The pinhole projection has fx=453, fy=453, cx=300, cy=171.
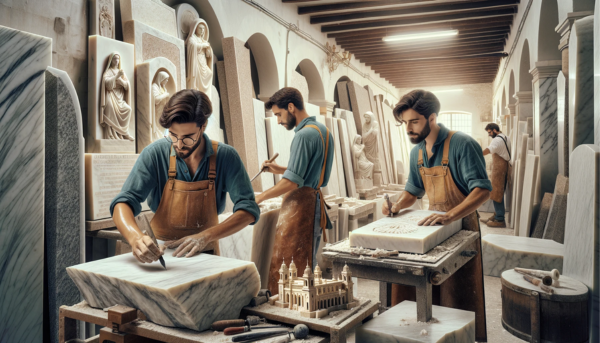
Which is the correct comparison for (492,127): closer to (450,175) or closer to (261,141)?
(261,141)

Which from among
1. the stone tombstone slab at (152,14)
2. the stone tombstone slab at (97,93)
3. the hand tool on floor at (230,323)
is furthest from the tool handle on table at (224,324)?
the stone tombstone slab at (152,14)

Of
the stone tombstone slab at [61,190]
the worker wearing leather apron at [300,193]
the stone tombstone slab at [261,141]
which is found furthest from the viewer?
the stone tombstone slab at [261,141]

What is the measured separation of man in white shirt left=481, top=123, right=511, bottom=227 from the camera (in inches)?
390

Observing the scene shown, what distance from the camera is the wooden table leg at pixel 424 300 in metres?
2.39

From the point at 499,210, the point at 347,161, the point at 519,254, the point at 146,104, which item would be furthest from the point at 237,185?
the point at 499,210

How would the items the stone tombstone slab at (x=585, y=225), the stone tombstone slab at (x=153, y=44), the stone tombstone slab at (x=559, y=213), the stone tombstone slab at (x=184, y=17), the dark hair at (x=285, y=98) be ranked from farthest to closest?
the stone tombstone slab at (x=184, y=17)
the stone tombstone slab at (x=559, y=213)
the stone tombstone slab at (x=153, y=44)
the dark hair at (x=285, y=98)
the stone tombstone slab at (x=585, y=225)

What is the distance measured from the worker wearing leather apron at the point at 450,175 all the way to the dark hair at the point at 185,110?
149 centimetres

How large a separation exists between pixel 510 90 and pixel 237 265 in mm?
13598

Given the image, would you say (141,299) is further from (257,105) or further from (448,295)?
(257,105)

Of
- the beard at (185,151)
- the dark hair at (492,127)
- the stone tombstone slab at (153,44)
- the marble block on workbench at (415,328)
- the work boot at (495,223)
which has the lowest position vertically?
the work boot at (495,223)

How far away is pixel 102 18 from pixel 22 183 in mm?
2099

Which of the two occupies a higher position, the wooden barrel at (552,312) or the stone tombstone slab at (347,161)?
the stone tombstone slab at (347,161)

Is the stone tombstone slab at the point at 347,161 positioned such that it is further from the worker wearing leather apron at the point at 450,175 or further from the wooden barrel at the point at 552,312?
the wooden barrel at the point at 552,312

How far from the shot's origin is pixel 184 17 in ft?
19.9
